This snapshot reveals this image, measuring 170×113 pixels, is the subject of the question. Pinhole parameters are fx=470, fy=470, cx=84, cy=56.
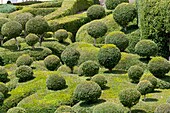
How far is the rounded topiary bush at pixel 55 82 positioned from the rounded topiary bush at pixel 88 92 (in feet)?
7.37

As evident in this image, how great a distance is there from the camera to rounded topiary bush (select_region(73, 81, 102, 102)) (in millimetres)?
21953

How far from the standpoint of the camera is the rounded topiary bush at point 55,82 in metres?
24.2

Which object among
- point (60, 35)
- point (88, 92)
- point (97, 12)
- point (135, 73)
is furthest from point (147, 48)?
point (97, 12)

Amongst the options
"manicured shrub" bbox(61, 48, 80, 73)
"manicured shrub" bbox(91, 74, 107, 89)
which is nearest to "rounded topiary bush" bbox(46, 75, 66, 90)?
"manicured shrub" bbox(91, 74, 107, 89)

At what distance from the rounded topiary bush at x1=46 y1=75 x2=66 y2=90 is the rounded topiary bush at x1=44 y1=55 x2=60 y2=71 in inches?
133

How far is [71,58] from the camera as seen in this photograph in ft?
87.4

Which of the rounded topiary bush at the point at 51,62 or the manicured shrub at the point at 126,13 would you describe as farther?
the manicured shrub at the point at 126,13

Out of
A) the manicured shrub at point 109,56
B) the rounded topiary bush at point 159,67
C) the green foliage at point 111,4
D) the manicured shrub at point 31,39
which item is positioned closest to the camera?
the rounded topiary bush at point 159,67

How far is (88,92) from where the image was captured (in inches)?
864

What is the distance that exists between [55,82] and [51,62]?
3710 millimetres

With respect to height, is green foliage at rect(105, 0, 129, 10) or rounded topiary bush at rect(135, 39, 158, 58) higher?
green foliage at rect(105, 0, 129, 10)

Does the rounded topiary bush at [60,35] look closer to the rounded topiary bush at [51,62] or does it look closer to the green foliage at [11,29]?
the green foliage at [11,29]

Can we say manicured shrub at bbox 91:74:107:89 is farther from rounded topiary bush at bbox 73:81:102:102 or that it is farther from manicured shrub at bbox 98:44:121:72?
manicured shrub at bbox 98:44:121:72

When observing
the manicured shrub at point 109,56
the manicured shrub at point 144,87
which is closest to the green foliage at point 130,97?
the manicured shrub at point 144,87
